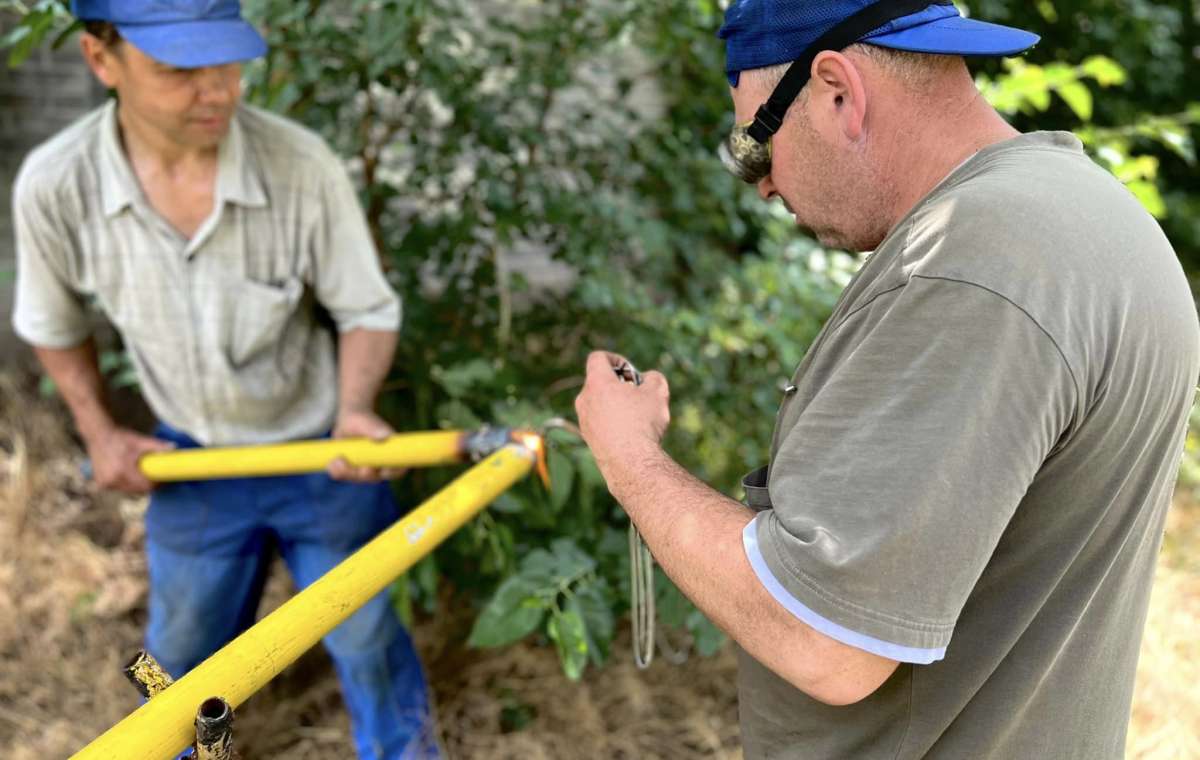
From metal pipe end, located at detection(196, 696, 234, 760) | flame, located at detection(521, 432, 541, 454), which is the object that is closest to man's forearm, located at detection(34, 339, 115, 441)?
flame, located at detection(521, 432, 541, 454)

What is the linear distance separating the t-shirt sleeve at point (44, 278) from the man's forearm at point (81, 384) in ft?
0.11

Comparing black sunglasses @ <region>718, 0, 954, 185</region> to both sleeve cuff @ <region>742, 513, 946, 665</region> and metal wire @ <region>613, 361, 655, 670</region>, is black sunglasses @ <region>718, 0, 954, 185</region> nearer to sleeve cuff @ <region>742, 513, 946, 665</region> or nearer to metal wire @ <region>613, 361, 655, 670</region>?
metal wire @ <region>613, 361, 655, 670</region>

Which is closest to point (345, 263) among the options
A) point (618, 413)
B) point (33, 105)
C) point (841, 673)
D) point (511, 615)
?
point (511, 615)

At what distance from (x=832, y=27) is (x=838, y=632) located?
0.71 m

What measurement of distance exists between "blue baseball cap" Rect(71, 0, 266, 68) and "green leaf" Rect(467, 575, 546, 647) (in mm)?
1297

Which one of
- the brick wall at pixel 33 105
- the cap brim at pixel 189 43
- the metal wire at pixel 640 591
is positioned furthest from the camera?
the brick wall at pixel 33 105

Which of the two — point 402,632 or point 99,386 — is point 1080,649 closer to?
point 402,632

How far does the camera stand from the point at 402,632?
2676 millimetres

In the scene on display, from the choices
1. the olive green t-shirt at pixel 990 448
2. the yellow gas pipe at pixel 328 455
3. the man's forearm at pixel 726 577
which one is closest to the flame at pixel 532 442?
the yellow gas pipe at pixel 328 455

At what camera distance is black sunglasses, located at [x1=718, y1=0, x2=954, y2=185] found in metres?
1.14

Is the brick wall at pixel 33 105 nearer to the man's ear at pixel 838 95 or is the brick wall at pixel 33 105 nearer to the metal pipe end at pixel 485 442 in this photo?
the metal pipe end at pixel 485 442

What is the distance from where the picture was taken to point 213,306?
231cm

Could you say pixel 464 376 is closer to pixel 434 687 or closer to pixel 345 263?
pixel 345 263

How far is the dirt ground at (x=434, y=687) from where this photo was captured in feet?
10.1
